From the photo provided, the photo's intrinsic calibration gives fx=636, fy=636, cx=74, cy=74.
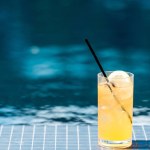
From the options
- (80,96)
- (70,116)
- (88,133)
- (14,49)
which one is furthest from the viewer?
(14,49)

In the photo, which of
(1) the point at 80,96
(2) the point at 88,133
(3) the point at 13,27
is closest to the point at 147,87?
(1) the point at 80,96

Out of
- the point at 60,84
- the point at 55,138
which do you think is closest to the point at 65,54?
the point at 60,84

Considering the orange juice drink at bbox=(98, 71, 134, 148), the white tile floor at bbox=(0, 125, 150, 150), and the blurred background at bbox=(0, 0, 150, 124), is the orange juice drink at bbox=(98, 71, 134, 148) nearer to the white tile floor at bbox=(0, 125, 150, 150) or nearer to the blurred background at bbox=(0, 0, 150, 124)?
the white tile floor at bbox=(0, 125, 150, 150)

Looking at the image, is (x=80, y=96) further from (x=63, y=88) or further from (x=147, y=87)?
(x=147, y=87)

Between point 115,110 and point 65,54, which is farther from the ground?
point 65,54

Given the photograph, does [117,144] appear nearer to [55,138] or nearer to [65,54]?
[55,138]

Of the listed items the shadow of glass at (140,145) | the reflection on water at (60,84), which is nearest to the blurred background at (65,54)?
the reflection on water at (60,84)

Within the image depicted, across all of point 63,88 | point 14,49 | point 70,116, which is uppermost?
point 14,49

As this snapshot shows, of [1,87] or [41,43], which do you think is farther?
[41,43]
